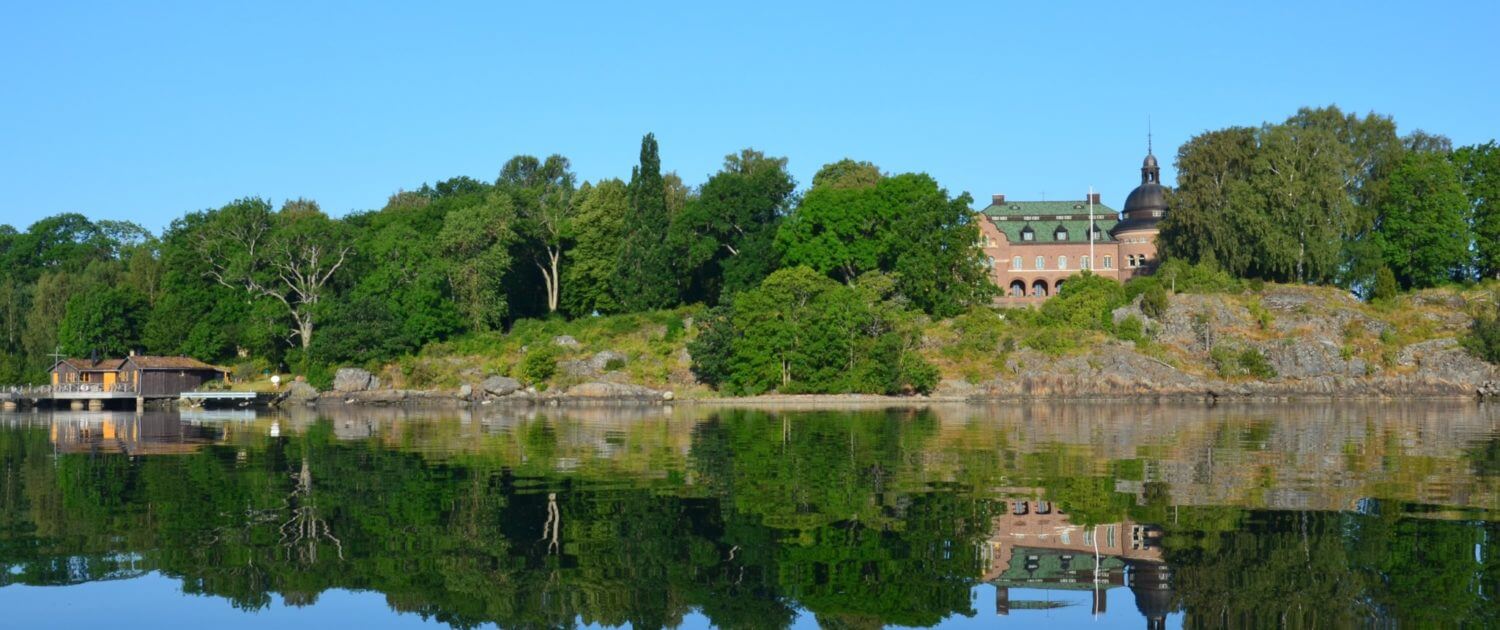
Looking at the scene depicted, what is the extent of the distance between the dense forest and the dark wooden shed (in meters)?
3.61

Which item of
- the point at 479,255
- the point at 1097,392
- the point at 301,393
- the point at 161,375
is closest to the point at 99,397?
the point at 161,375

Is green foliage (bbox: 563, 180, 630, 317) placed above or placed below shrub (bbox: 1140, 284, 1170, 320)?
above

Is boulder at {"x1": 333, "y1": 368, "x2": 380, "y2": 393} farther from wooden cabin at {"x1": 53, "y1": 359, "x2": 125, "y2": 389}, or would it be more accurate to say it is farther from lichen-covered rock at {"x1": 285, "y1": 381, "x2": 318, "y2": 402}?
wooden cabin at {"x1": 53, "y1": 359, "x2": 125, "y2": 389}

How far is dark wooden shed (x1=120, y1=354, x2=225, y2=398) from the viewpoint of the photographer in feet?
293

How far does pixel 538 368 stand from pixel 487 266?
502 inches

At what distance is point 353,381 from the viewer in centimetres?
8725

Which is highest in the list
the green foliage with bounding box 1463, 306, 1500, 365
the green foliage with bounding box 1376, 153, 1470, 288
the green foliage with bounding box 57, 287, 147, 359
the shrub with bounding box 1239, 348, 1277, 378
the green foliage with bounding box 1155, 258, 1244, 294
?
the green foliage with bounding box 1376, 153, 1470, 288

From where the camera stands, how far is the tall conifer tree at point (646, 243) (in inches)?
3632

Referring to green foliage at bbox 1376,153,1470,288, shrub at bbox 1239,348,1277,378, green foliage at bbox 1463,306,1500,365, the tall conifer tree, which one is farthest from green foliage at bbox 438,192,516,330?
green foliage at bbox 1463,306,1500,365

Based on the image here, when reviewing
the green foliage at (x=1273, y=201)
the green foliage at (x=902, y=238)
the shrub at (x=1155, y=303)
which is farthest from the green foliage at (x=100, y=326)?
the green foliage at (x=1273, y=201)

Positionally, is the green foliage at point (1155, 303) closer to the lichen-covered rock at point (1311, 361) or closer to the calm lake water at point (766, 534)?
the lichen-covered rock at point (1311, 361)

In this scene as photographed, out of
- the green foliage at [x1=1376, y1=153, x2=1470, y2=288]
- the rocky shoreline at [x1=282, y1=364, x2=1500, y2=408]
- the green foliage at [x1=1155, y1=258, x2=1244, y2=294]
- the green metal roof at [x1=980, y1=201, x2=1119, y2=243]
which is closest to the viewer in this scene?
the rocky shoreline at [x1=282, y1=364, x2=1500, y2=408]

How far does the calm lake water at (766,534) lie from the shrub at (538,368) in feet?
134

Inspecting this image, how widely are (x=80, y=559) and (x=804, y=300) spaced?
63.5 m
